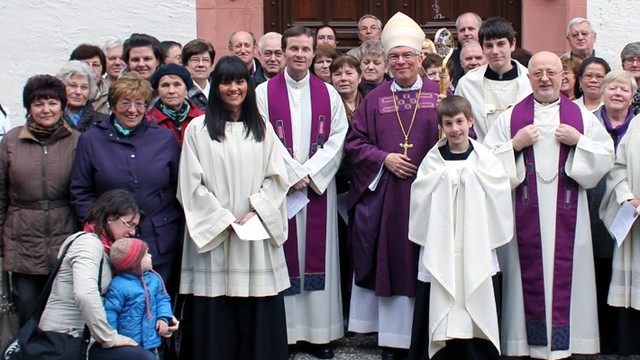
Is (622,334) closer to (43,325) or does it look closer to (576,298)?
(576,298)

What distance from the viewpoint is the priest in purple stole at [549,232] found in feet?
19.9

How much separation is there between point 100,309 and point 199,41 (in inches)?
109

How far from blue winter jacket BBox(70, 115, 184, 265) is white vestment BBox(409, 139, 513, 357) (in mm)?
1535

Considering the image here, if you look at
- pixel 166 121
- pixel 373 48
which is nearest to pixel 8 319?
pixel 166 121

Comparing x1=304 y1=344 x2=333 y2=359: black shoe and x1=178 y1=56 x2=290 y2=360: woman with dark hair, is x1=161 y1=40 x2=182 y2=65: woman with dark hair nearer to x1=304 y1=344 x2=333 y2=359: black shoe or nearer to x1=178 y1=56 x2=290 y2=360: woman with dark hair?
x1=178 y1=56 x2=290 y2=360: woman with dark hair

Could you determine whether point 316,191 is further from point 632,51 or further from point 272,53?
point 632,51

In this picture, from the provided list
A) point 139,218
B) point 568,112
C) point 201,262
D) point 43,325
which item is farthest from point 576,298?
point 43,325

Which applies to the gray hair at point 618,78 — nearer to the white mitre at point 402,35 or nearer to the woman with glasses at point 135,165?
the white mitre at point 402,35

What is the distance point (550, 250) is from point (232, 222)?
1.98m

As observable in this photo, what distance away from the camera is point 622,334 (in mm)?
6266

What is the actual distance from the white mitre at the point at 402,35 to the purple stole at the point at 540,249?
36.4 inches

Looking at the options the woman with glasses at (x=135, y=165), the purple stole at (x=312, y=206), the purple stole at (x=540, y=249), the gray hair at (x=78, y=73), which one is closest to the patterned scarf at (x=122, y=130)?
the woman with glasses at (x=135, y=165)

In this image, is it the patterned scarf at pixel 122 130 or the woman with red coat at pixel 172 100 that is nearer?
the patterned scarf at pixel 122 130

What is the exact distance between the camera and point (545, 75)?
6.07 metres
